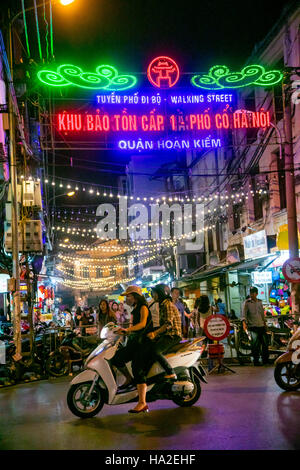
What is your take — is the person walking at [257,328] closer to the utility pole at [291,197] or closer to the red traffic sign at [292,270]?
the red traffic sign at [292,270]

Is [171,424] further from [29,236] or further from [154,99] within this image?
[154,99]

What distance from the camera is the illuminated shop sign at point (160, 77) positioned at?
14211mm

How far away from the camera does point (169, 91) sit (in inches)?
587

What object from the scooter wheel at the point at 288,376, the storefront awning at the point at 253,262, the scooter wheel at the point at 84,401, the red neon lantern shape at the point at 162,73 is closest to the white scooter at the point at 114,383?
the scooter wheel at the point at 84,401

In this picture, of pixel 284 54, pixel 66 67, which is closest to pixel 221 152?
pixel 284 54

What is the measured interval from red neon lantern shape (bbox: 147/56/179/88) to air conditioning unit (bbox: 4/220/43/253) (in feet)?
18.4

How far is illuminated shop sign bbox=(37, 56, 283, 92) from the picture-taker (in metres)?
14.2

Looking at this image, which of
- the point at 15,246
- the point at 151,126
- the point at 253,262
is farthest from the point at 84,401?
the point at 253,262

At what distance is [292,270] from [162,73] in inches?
281

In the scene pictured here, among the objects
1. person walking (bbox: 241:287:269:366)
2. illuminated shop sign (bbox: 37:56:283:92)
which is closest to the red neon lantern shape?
illuminated shop sign (bbox: 37:56:283:92)

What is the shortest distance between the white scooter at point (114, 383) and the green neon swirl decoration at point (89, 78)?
887 cm

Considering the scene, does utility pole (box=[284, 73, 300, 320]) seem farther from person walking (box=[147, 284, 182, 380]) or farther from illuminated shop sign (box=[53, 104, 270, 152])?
person walking (box=[147, 284, 182, 380])
